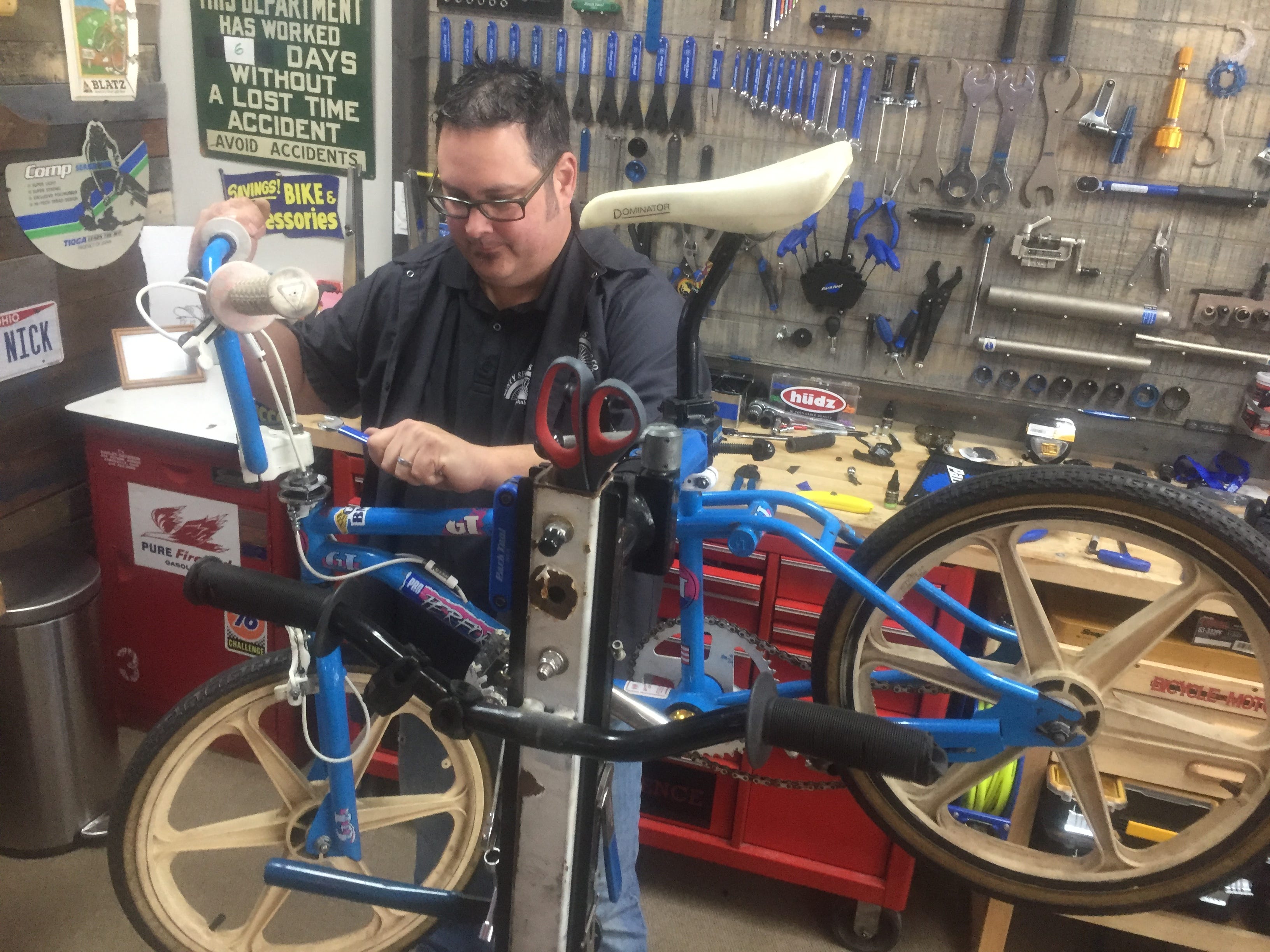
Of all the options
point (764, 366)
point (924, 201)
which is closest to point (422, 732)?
point (764, 366)

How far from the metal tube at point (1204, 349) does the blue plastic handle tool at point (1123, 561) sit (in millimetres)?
674

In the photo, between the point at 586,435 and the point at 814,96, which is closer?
the point at 586,435

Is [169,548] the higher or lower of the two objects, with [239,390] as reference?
lower

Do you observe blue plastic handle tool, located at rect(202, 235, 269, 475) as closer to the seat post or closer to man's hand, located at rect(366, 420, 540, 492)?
man's hand, located at rect(366, 420, 540, 492)

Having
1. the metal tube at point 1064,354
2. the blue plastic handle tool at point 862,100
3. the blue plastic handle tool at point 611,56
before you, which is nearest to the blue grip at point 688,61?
the blue plastic handle tool at point 611,56

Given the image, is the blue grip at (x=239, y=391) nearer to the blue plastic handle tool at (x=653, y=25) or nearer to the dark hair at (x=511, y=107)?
the dark hair at (x=511, y=107)

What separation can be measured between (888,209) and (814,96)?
290mm

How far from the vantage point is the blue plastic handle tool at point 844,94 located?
74.7 inches

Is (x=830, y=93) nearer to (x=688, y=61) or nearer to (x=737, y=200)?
(x=688, y=61)

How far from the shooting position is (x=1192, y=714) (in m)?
1.39

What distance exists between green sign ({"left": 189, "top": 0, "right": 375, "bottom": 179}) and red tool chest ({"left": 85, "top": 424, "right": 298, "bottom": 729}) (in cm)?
81

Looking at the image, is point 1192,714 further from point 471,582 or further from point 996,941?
point 471,582

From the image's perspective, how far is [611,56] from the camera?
77.9 inches

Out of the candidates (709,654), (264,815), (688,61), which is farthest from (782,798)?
(688,61)
